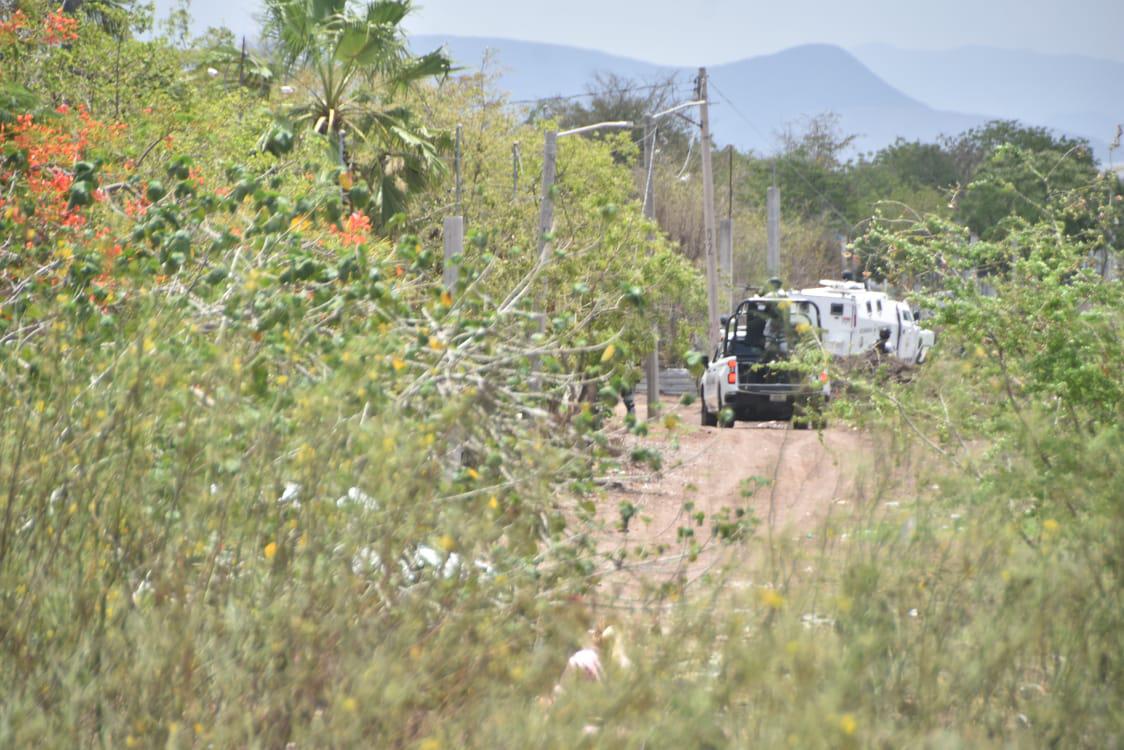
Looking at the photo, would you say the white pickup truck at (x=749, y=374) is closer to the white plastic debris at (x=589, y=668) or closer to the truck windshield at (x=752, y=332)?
the truck windshield at (x=752, y=332)

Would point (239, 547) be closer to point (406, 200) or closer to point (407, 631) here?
point (407, 631)

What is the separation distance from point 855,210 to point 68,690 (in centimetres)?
6634

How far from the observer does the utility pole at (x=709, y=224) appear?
28703 mm

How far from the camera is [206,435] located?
4.29 metres

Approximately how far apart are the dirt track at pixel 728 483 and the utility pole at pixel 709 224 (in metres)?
1.87

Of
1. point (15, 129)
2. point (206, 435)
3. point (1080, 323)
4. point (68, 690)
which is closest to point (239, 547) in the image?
point (206, 435)

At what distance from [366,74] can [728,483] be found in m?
13.9

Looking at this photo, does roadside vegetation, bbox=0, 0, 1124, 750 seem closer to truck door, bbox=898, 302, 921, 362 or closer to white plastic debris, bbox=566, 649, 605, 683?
white plastic debris, bbox=566, 649, 605, 683

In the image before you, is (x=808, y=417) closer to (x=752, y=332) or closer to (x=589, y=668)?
(x=589, y=668)

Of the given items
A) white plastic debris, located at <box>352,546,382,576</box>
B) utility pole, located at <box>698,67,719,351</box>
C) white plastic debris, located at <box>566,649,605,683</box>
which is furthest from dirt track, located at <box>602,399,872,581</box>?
utility pole, located at <box>698,67,719,351</box>

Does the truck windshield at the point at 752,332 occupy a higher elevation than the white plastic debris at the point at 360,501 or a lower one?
lower

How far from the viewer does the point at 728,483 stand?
17781 mm

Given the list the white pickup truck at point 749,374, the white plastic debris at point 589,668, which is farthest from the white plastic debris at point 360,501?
the white pickup truck at point 749,374

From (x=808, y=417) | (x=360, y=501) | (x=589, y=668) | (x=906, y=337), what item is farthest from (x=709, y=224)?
(x=360, y=501)
